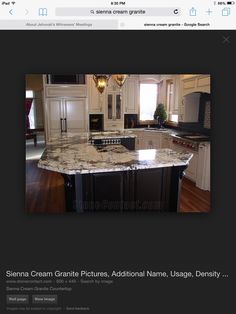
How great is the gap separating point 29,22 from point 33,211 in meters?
0.71

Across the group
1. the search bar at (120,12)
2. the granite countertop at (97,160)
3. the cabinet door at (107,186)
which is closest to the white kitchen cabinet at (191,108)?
the granite countertop at (97,160)

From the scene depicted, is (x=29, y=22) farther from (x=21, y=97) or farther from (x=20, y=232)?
(x=20, y=232)

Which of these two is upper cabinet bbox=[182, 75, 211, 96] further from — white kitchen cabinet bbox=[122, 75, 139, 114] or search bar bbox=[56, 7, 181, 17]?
white kitchen cabinet bbox=[122, 75, 139, 114]

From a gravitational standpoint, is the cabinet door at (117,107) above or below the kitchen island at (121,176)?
above

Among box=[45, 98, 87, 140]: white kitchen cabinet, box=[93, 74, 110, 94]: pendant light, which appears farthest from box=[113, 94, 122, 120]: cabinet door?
box=[45, 98, 87, 140]: white kitchen cabinet

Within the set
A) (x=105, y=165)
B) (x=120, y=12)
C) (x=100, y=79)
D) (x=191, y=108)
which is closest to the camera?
(x=120, y=12)

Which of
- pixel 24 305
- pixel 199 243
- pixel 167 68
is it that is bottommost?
pixel 24 305

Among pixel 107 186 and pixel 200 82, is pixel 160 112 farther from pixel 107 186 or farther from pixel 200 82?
pixel 107 186

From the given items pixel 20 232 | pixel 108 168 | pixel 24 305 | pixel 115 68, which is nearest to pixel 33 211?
pixel 20 232

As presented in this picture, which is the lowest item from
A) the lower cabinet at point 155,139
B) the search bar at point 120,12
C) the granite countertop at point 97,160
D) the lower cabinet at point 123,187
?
the lower cabinet at point 123,187

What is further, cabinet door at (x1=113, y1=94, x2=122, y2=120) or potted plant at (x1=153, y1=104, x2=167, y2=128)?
cabinet door at (x1=113, y1=94, x2=122, y2=120)

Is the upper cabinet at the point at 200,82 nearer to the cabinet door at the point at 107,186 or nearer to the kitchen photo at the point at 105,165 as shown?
the kitchen photo at the point at 105,165

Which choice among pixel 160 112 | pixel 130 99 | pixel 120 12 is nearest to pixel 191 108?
pixel 130 99

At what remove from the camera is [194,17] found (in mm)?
866
